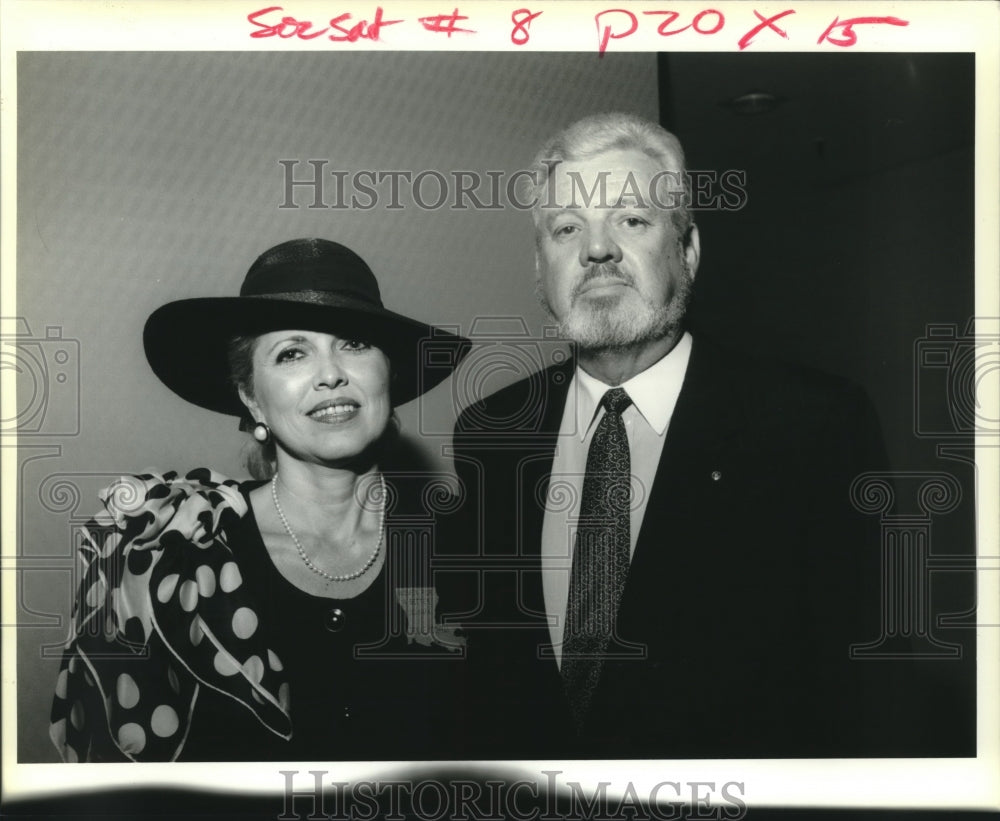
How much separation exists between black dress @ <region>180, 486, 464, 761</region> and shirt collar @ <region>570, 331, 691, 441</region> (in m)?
0.54

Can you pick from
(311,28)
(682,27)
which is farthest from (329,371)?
(682,27)

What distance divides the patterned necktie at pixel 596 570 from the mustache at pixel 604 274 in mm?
372

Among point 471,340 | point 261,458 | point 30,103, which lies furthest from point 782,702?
point 30,103

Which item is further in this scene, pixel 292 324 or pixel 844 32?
pixel 844 32

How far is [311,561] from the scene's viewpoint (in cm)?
248

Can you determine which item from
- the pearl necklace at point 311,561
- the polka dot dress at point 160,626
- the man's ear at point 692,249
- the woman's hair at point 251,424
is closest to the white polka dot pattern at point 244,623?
the polka dot dress at point 160,626

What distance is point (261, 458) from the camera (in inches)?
97.7

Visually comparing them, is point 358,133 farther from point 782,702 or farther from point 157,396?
point 782,702

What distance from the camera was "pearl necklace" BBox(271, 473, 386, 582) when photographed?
8.13ft

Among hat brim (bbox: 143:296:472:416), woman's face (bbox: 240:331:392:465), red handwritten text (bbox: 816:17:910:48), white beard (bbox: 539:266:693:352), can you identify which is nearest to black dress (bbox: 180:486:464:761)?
woman's face (bbox: 240:331:392:465)

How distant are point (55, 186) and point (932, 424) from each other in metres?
2.23

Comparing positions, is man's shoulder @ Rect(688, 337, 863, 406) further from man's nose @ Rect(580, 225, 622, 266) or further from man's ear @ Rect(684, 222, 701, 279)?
man's nose @ Rect(580, 225, 622, 266)

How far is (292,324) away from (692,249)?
978mm

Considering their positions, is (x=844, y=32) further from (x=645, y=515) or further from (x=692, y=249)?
(x=645, y=515)
